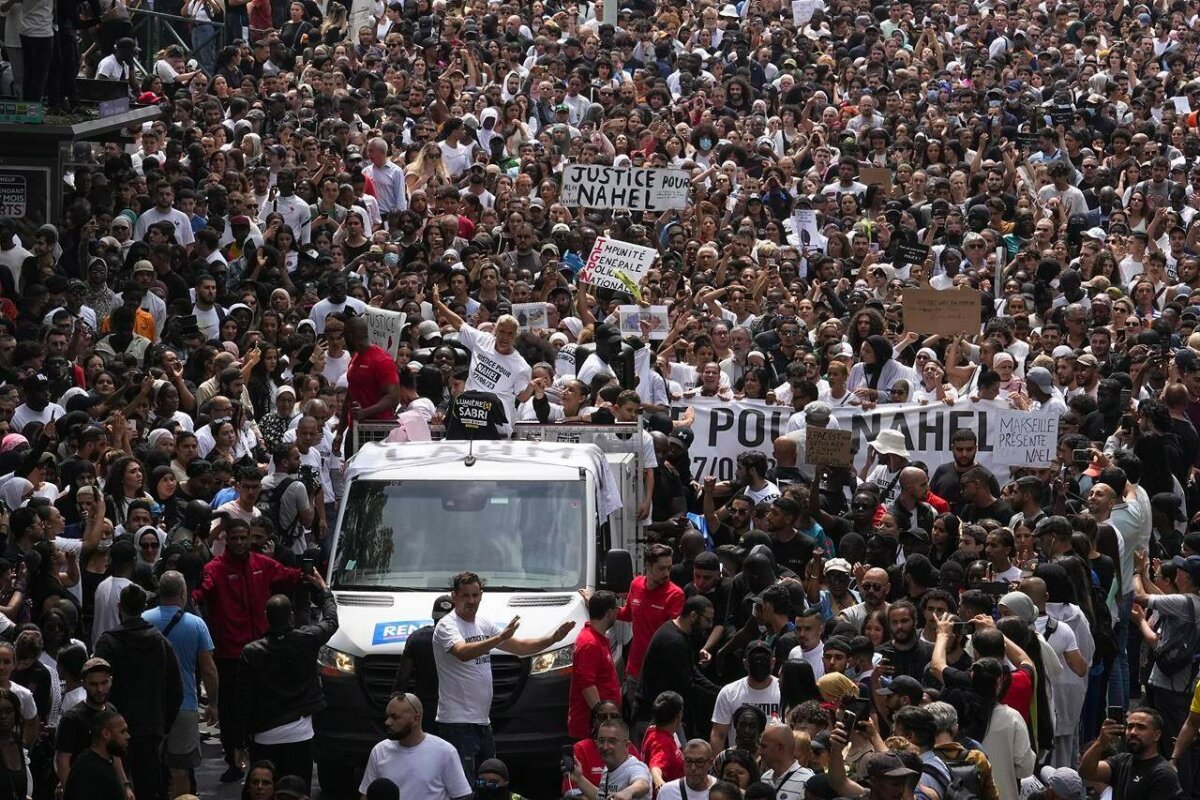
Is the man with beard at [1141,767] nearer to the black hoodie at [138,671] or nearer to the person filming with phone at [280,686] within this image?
the person filming with phone at [280,686]

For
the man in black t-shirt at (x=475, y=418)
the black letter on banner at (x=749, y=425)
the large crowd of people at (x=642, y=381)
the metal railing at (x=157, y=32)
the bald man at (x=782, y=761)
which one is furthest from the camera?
the metal railing at (x=157, y=32)

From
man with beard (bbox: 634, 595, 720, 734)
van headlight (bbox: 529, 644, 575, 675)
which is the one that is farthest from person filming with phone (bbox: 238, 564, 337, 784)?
man with beard (bbox: 634, 595, 720, 734)

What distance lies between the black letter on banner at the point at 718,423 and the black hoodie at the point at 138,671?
6.84 meters

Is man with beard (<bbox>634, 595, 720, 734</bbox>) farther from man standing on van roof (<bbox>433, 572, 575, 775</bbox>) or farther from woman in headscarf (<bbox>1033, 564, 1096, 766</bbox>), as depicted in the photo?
woman in headscarf (<bbox>1033, 564, 1096, 766</bbox>)

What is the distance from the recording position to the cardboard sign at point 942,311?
19844mm

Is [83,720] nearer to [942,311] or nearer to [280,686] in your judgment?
[280,686]

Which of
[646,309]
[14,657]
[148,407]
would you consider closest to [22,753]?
[14,657]

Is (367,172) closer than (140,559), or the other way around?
(140,559)

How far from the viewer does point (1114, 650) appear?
1498cm

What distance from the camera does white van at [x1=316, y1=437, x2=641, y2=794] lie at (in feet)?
44.6

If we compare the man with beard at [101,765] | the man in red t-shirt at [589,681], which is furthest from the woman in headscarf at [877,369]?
the man with beard at [101,765]

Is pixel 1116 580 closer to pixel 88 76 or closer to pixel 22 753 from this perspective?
pixel 22 753

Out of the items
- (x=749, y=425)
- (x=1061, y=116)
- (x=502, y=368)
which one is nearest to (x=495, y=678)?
(x=502, y=368)

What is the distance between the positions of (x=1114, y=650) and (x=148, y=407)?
7.71 meters
